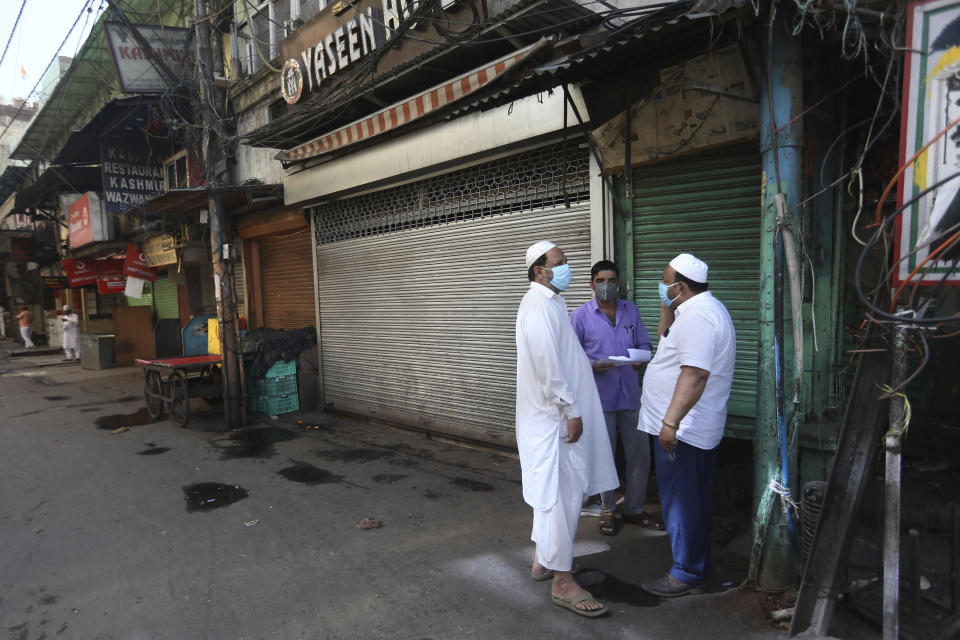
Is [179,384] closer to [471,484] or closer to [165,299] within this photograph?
[471,484]

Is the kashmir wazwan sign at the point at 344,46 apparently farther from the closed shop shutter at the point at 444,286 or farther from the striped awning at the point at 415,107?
the closed shop shutter at the point at 444,286

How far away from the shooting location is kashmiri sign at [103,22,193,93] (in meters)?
9.71

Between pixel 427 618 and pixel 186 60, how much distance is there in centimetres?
1054

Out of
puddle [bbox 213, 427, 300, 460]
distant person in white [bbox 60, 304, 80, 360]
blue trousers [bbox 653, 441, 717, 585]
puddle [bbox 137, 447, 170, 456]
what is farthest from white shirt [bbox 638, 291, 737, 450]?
distant person in white [bbox 60, 304, 80, 360]

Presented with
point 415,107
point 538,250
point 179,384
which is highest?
point 415,107

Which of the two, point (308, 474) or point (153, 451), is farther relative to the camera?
point (153, 451)

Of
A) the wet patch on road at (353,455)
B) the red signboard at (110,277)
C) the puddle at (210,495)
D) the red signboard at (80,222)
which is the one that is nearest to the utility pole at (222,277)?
the wet patch on road at (353,455)

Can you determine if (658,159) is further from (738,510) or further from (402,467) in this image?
(402,467)

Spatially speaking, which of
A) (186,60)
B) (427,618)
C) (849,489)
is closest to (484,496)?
(427,618)

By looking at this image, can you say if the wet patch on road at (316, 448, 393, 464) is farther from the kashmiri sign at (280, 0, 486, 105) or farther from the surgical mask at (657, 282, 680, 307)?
the kashmiri sign at (280, 0, 486, 105)

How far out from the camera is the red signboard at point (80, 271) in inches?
642

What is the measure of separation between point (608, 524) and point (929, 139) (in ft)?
9.63

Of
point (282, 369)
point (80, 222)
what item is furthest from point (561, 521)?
point (80, 222)

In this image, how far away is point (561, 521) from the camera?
306 cm
